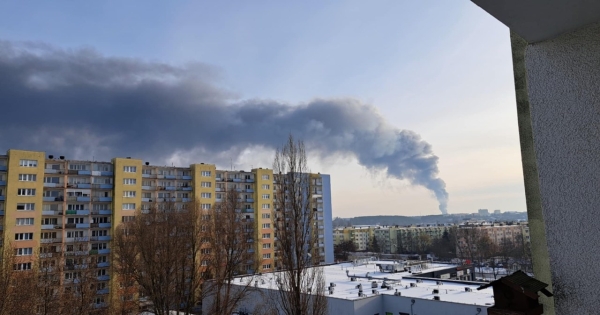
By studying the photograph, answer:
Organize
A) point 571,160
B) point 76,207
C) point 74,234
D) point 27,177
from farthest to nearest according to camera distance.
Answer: point 76,207
point 74,234
point 27,177
point 571,160

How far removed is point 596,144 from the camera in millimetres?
2053

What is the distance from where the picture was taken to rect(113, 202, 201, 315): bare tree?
18.0m

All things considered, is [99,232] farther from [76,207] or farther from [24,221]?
[24,221]

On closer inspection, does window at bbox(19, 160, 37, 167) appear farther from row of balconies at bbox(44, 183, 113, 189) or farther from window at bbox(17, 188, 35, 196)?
row of balconies at bbox(44, 183, 113, 189)

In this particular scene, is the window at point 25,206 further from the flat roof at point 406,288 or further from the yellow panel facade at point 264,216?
the yellow panel facade at point 264,216

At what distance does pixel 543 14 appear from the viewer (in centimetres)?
196

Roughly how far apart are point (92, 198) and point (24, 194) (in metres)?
4.79

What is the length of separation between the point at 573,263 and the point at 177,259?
1866 cm

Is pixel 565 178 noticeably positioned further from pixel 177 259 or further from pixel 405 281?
pixel 405 281

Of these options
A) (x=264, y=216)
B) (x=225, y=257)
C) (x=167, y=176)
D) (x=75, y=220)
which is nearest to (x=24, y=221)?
(x=75, y=220)

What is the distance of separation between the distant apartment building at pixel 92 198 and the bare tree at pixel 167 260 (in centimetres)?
459

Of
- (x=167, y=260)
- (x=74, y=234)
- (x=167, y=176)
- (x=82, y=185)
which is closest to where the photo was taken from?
(x=167, y=260)

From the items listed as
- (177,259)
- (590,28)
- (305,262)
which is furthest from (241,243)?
(590,28)

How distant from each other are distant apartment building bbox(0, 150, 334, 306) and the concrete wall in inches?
874
